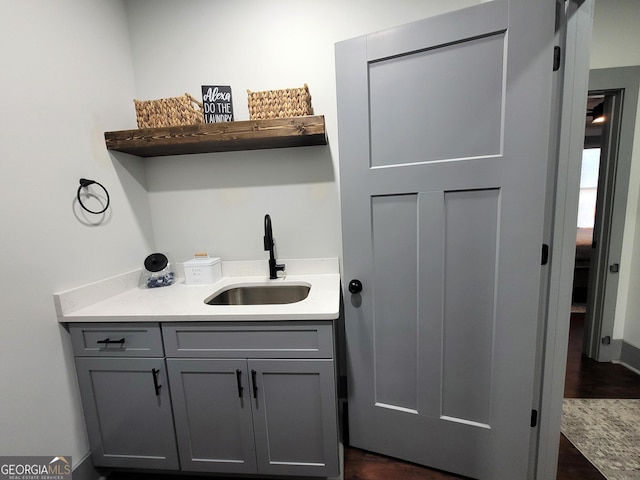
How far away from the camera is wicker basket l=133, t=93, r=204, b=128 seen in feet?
4.72

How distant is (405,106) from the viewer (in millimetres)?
1136

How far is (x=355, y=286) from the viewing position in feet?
4.23

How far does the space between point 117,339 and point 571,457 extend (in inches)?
96.9

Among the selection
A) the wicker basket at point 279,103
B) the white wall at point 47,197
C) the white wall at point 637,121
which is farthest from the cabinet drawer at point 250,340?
the white wall at point 637,121

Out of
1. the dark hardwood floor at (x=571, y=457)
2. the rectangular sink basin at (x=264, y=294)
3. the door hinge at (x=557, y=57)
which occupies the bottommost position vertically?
the dark hardwood floor at (x=571, y=457)

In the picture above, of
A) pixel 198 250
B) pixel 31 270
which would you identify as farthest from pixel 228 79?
pixel 31 270

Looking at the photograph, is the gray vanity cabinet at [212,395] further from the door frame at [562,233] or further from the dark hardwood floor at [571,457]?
the door frame at [562,233]

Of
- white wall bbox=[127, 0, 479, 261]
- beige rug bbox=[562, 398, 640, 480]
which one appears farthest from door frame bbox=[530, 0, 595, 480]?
white wall bbox=[127, 0, 479, 261]

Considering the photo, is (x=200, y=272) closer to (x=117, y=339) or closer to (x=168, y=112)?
(x=117, y=339)

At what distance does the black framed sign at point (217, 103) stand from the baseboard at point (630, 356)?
3.47 metres

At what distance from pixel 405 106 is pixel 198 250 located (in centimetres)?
156

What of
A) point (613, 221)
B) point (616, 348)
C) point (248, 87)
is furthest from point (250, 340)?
point (616, 348)

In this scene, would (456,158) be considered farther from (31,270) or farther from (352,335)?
(31,270)

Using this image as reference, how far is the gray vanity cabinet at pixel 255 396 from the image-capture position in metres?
1.13
